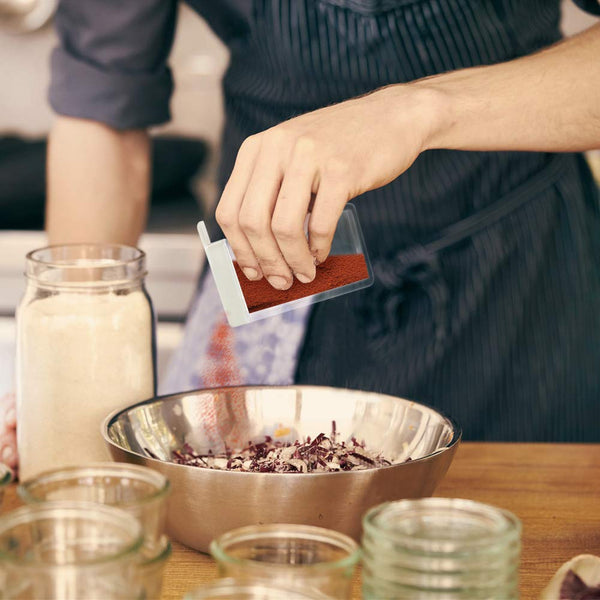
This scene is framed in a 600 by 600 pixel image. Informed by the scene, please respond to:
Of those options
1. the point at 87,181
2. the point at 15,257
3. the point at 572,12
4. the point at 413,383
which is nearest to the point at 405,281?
the point at 413,383

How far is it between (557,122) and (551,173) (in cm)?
42

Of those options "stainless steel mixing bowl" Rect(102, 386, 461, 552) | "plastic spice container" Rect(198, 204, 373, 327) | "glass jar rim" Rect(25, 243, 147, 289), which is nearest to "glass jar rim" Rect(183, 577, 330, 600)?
"stainless steel mixing bowl" Rect(102, 386, 461, 552)

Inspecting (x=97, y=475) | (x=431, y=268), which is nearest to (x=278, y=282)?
(x=97, y=475)

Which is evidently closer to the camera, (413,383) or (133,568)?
(133,568)

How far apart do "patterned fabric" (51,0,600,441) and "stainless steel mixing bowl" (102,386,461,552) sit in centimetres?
47

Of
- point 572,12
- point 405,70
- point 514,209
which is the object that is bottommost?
point 514,209

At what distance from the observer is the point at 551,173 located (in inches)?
54.3

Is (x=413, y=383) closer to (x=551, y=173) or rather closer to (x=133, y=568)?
(x=551, y=173)

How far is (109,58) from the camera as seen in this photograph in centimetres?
142

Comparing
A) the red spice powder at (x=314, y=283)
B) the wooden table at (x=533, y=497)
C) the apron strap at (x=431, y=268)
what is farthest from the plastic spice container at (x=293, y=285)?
the apron strap at (x=431, y=268)

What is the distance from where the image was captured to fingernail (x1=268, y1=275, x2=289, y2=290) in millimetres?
797

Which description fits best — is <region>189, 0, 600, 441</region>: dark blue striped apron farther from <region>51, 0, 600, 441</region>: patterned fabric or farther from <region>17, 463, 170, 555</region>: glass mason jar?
<region>17, 463, 170, 555</region>: glass mason jar

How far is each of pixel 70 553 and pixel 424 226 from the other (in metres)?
0.97

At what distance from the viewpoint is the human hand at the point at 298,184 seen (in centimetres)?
76
